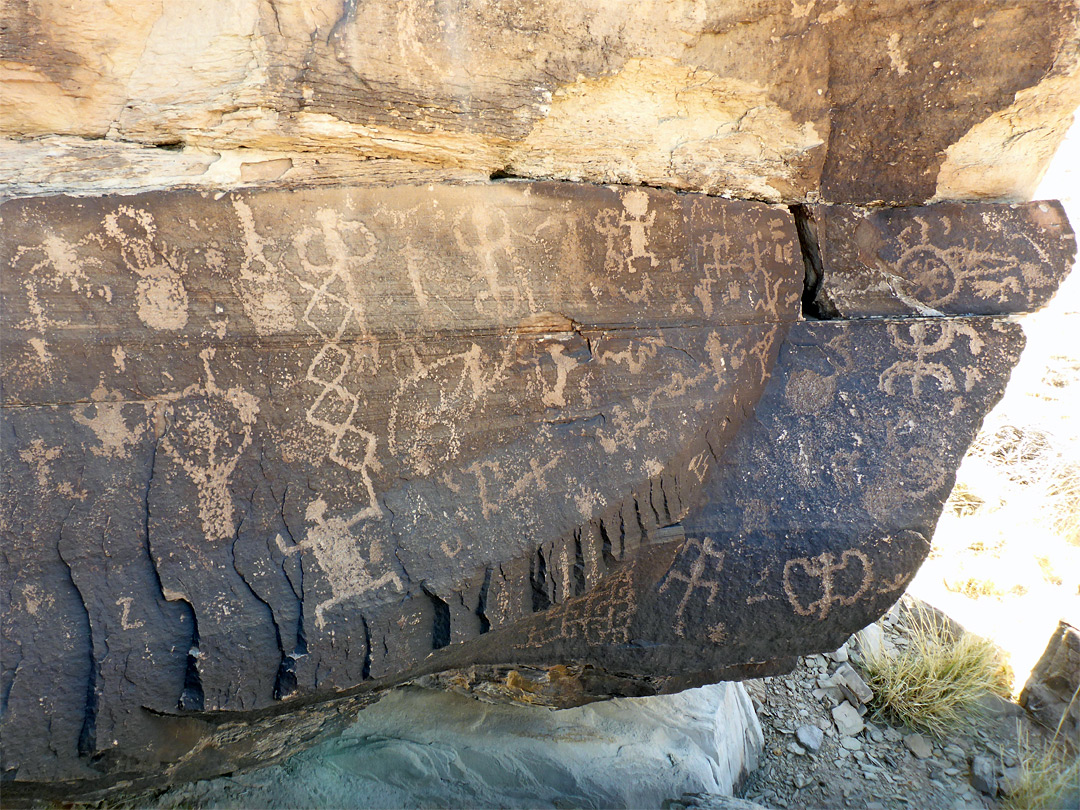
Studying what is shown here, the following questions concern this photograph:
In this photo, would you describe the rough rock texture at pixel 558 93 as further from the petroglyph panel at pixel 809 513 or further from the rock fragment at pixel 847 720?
the rock fragment at pixel 847 720

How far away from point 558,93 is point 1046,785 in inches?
92.3

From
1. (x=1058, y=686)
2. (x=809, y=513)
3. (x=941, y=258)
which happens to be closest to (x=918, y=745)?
(x=1058, y=686)

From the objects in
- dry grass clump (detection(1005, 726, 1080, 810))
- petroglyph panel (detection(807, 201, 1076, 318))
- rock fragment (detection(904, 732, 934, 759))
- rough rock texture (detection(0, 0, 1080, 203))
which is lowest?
rock fragment (detection(904, 732, 934, 759))

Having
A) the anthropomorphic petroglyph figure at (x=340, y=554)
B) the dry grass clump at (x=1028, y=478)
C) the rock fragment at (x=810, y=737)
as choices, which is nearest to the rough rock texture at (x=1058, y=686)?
the rock fragment at (x=810, y=737)

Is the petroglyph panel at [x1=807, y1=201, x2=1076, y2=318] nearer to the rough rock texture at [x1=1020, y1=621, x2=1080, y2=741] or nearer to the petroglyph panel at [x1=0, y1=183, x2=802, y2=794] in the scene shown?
the petroglyph panel at [x1=0, y1=183, x2=802, y2=794]

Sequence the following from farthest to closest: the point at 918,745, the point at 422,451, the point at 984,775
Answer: the point at 918,745
the point at 984,775
the point at 422,451

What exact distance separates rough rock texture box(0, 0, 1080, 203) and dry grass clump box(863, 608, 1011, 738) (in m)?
1.71

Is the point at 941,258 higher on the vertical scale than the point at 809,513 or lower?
higher

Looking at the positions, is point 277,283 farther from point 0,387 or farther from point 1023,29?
point 1023,29

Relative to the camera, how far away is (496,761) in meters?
1.73

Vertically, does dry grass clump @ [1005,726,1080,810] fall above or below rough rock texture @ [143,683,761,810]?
below

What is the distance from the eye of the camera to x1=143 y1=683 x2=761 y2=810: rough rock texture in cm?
161

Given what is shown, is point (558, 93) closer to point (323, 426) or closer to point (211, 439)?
point (323, 426)

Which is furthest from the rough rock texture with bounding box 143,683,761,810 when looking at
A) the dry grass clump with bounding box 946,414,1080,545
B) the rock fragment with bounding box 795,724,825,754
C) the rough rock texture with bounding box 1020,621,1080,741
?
the dry grass clump with bounding box 946,414,1080,545
